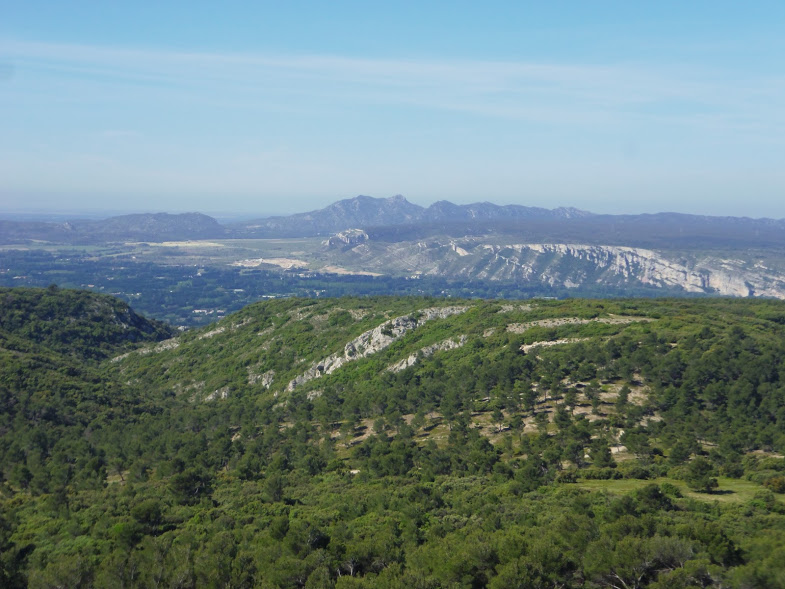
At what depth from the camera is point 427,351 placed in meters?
86.3

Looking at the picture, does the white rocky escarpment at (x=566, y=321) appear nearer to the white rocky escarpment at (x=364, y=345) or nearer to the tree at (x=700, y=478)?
the white rocky escarpment at (x=364, y=345)

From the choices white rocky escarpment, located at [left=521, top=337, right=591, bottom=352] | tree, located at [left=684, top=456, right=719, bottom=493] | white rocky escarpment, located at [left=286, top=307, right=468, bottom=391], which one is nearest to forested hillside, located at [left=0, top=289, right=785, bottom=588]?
tree, located at [left=684, top=456, right=719, bottom=493]

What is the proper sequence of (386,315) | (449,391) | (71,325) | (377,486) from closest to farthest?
1. (377,486)
2. (449,391)
3. (386,315)
4. (71,325)

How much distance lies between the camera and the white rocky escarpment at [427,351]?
275 ft

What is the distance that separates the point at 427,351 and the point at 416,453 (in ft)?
117

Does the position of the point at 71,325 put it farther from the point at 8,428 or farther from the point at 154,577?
the point at 154,577

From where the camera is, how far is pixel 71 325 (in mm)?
117438

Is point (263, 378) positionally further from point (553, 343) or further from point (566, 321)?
point (566, 321)

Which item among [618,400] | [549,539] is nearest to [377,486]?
[549,539]

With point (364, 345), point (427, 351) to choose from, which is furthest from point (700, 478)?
point (364, 345)

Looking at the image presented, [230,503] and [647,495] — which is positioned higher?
[647,495]

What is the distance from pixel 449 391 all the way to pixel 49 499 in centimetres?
4081

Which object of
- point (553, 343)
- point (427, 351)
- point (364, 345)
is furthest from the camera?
point (364, 345)

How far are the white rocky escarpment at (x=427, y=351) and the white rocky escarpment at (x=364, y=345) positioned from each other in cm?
813
